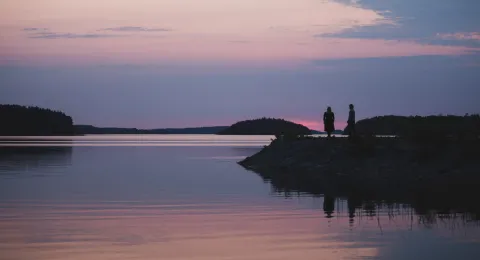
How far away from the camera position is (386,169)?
3384cm

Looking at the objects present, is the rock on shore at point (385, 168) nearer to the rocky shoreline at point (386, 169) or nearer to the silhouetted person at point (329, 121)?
the rocky shoreline at point (386, 169)

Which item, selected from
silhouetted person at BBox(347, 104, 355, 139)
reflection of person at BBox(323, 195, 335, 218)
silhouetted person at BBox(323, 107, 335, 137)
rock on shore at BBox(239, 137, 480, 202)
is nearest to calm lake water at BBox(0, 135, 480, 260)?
reflection of person at BBox(323, 195, 335, 218)

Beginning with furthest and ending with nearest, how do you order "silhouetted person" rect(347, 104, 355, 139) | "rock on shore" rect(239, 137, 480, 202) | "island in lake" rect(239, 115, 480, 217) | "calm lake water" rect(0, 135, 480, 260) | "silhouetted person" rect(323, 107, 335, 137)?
"silhouetted person" rect(323, 107, 335, 137) < "silhouetted person" rect(347, 104, 355, 139) < "rock on shore" rect(239, 137, 480, 202) < "island in lake" rect(239, 115, 480, 217) < "calm lake water" rect(0, 135, 480, 260)

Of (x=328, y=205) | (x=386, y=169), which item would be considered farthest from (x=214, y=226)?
(x=386, y=169)

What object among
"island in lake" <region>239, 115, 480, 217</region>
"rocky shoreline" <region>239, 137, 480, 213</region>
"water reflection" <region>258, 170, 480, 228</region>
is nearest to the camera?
"water reflection" <region>258, 170, 480, 228</region>

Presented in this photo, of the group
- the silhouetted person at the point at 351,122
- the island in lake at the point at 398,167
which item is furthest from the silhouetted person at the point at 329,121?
the silhouetted person at the point at 351,122

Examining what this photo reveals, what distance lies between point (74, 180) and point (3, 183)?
329 centimetres

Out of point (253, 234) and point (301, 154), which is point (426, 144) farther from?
point (253, 234)

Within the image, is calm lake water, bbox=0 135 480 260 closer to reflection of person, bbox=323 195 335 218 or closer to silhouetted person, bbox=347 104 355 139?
reflection of person, bbox=323 195 335 218

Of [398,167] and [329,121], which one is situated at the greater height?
[329,121]

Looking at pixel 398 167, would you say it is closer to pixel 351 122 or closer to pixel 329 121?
pixel 351 122

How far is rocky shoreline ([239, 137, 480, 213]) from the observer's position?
27072mm

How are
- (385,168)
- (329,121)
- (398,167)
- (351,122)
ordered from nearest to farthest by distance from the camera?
(398,167) < (385,168) < (351,122) < (329,121)

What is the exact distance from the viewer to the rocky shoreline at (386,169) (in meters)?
27.1
